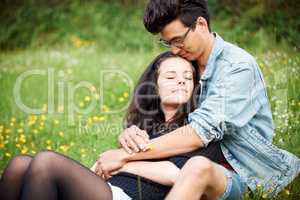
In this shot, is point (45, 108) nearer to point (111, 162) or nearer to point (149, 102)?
point (149, 102)

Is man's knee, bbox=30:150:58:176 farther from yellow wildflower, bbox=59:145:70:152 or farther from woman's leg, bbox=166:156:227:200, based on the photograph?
yellow wildflower, bbox=59:145:70:152

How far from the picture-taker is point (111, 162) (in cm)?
365

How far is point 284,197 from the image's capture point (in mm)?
3859

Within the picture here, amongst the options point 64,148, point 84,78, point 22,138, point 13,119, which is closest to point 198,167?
point 64,148

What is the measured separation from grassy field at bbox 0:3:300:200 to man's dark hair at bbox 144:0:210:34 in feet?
3.79

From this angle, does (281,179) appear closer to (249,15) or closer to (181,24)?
(181,24)

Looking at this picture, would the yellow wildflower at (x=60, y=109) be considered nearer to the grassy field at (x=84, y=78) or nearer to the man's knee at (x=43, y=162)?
the grassy field at (x=84, y=78)

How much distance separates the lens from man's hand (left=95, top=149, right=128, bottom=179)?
3639 mm

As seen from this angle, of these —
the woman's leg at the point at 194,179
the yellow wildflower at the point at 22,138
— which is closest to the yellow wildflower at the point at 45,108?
the yellow wildflower at the point at 22,138

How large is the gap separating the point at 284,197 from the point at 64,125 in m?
2.82

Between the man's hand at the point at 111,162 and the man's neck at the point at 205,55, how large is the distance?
784mm

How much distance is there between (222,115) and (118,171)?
69 centimetres

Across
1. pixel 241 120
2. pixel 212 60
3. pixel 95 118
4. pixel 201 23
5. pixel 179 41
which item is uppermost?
pixel 201 23

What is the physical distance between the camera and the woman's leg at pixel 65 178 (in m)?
3.37
